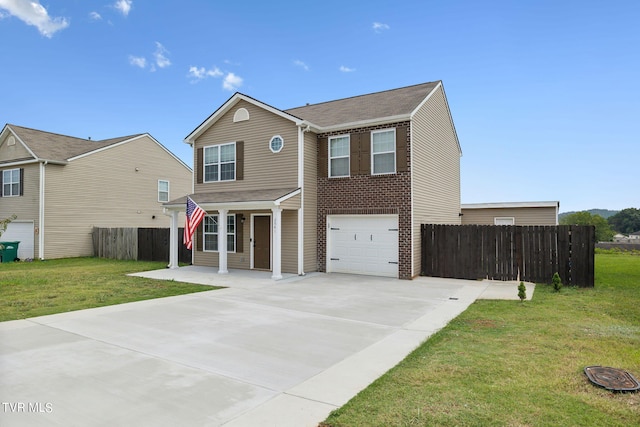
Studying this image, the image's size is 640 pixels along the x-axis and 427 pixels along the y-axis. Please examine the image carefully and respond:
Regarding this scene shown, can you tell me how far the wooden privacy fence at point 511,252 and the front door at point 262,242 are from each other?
5767mm

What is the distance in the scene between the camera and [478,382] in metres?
4.14

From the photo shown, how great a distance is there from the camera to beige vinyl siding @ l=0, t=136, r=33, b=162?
20.5 m

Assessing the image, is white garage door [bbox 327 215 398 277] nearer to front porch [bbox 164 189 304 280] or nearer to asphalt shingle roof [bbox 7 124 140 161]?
front porch [bbox 164 189 304 280]

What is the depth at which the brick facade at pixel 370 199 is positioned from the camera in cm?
1281

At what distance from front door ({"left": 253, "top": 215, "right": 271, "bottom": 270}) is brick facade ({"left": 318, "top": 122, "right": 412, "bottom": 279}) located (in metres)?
1.96

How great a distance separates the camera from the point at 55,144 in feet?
71.3

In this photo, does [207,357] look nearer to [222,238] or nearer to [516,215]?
[222,238]

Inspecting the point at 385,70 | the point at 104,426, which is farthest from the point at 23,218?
the point at 104,426

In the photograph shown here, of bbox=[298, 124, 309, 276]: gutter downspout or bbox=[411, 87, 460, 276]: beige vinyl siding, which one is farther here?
bbox=[298, 124, 309, 276]: gutter downspout

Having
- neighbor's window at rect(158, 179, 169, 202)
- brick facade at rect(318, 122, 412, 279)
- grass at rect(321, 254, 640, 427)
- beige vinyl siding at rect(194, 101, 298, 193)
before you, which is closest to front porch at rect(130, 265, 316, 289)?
brick facade at rect(318, 122, 412, 279)

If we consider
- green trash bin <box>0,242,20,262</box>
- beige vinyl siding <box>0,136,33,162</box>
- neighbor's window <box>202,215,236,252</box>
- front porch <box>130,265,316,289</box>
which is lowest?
front porch <box>130,265,316,289</box>

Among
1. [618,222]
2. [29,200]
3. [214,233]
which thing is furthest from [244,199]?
[618,222]

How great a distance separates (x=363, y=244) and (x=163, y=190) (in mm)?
16503

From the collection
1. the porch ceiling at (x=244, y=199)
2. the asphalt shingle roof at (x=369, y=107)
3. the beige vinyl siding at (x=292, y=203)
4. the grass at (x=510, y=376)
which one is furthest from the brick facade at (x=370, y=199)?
the grass at (x=510, y=376)
